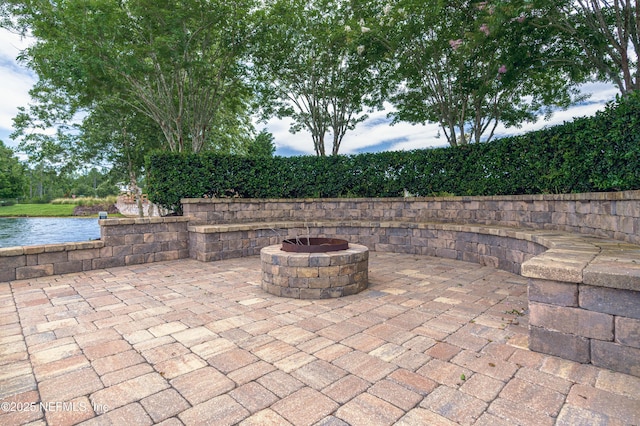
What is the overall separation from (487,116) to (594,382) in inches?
472

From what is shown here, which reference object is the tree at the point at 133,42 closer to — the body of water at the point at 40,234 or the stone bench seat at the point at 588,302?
the body of water at the point at 40,234

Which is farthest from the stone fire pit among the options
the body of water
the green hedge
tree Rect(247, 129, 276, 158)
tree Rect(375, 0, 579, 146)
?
tree Rect(247, 129, 276, 158)

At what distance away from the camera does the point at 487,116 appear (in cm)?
1230

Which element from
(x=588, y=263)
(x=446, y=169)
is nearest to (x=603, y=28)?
(x=446, y=169)

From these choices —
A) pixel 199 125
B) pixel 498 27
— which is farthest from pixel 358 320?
pixel 199 125

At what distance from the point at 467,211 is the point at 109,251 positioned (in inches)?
349

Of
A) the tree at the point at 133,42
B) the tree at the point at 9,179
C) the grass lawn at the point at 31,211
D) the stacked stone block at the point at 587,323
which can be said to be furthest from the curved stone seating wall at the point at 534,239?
the tree at the point at 9,179

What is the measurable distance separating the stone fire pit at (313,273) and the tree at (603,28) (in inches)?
310

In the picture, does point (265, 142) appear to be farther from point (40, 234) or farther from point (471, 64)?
point (471, 64)

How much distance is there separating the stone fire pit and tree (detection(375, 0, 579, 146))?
7217mm

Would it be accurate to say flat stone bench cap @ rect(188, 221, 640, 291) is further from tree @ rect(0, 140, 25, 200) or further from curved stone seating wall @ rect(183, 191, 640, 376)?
tree @ rect(0, 140, 25, 200)

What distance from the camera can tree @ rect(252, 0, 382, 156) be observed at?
1140 centimetres

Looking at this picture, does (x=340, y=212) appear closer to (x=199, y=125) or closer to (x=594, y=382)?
(x=199, y=125)

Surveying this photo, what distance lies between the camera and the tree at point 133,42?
9.34m
